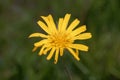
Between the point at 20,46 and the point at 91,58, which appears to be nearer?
the point at 91,58

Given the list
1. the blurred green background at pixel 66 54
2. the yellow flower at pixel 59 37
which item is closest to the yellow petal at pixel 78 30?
the yellow flower at pixel 59 37

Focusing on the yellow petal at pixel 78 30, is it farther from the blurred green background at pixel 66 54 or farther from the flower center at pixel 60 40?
the blurred green background at pixel 66 54

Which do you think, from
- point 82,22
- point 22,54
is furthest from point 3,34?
point 82,22

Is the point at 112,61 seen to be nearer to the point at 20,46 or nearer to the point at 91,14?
the point at 91,14

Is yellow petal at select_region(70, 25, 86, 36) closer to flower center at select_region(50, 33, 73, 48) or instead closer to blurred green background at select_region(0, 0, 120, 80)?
flower center at select_region(50, 33, 73, 48)

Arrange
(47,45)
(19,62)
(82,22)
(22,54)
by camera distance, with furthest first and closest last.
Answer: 1. (82,22)
2. (22,54)
3. (19,62)
4. (47,45)

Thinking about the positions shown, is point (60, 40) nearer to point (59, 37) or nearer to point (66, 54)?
point (59, 37)

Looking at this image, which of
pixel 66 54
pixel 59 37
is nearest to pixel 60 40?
pixel 59 37

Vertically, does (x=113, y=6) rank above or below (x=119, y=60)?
above
